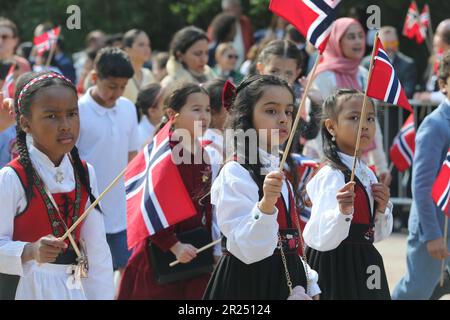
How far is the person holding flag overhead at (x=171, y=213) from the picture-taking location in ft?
19.9

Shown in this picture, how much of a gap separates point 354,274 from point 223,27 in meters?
7.34

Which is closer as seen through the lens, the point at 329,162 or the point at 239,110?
the point at 239,110

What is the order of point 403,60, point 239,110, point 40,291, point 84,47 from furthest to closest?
point 84,47, point 403,60, point 239,110, point 40,291

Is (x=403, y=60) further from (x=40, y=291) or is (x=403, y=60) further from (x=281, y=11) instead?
(x=40, y=291)

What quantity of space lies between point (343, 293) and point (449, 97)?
5.76 ft

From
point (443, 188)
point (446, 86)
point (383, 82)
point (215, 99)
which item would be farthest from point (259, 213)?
point (215, 99)

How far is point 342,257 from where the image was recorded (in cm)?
532

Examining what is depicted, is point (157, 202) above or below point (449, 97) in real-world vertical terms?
below

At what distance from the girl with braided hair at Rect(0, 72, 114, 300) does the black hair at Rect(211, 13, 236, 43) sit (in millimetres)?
7616

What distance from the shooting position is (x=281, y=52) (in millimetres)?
7422

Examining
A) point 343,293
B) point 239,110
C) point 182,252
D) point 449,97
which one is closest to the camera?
point 239,110

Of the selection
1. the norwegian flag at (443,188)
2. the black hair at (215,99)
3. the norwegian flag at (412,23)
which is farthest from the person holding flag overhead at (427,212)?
the norwegian flag at (412,23)

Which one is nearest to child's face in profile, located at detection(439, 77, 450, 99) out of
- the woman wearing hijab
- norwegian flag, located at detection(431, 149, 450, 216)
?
norwegian flag, located at detection(431, 149, 450, 216)
